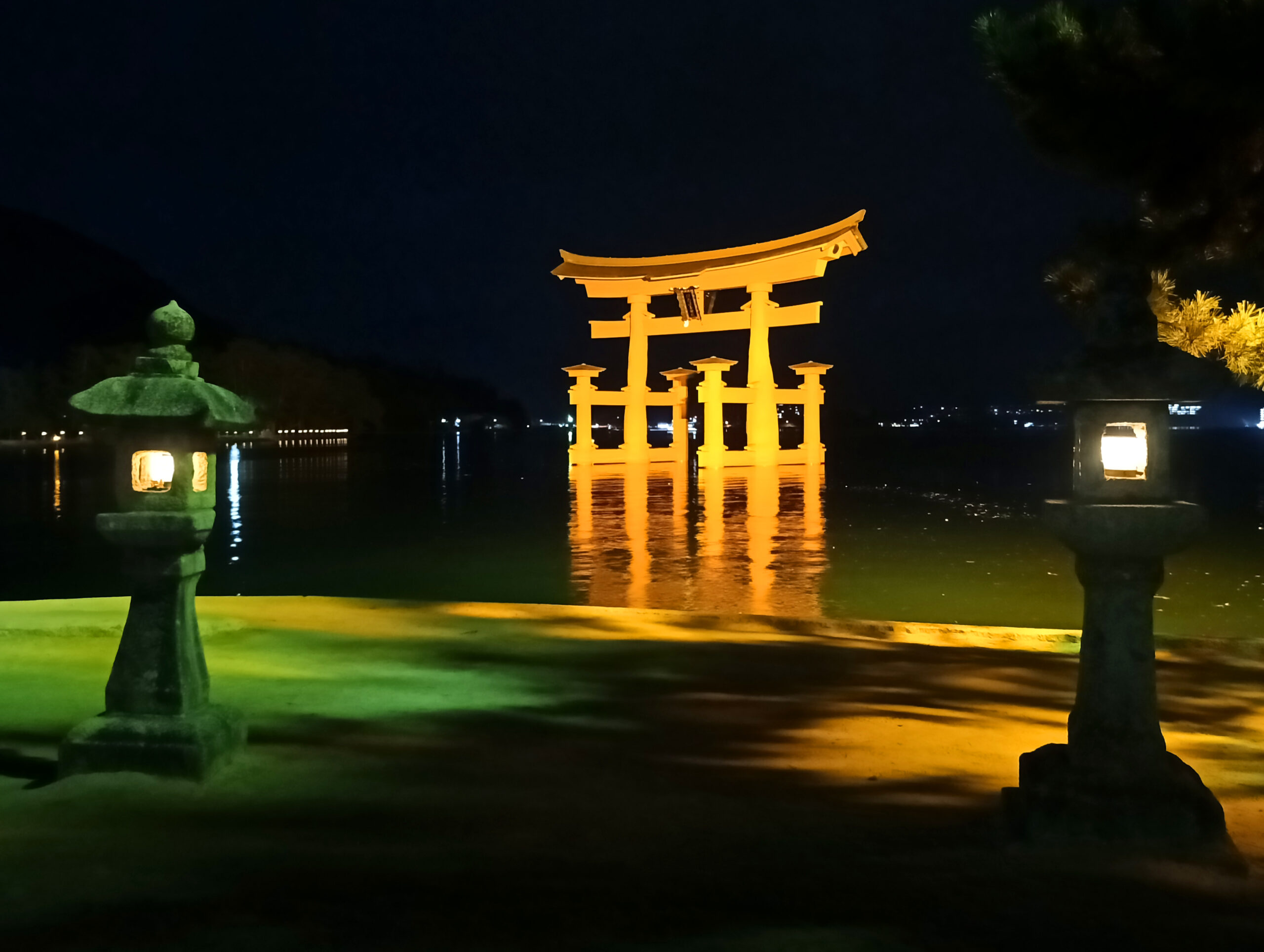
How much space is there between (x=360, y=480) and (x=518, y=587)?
20.0 m

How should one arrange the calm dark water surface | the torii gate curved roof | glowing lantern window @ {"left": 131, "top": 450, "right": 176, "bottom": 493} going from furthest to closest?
the torii gate curved roof → the calm dark water surface → glowing lantern window @ {"left": 131, "top": 450, "right": 176, "bottom": 493}

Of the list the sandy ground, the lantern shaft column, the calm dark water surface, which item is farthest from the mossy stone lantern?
the lantern shaft column

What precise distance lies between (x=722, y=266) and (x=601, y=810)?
1124 inches

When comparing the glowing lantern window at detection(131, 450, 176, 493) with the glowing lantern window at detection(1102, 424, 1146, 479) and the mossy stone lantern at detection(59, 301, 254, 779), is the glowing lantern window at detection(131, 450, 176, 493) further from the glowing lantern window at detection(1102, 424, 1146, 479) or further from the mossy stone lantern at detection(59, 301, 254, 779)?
the glowing lantern window at detection(1102, 424, 1146, 479)

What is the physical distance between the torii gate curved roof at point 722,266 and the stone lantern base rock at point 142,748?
25954mm

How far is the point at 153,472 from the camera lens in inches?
146

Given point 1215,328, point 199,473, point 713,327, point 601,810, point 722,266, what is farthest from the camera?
point 713,327

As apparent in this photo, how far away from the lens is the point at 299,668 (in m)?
5.66

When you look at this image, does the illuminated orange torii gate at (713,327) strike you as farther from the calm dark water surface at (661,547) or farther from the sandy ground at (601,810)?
the sandy ground at (601,810)

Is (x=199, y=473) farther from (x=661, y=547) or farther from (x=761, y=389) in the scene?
(x=761, y=389)

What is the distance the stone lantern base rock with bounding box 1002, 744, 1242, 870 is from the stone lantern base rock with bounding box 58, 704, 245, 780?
8.91 ft

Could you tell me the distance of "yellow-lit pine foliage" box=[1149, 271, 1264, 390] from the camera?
4.64m

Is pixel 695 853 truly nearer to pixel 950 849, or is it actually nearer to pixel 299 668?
pixel 950 849

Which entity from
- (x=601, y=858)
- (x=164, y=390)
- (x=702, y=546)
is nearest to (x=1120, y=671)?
(x=601, y=858)
